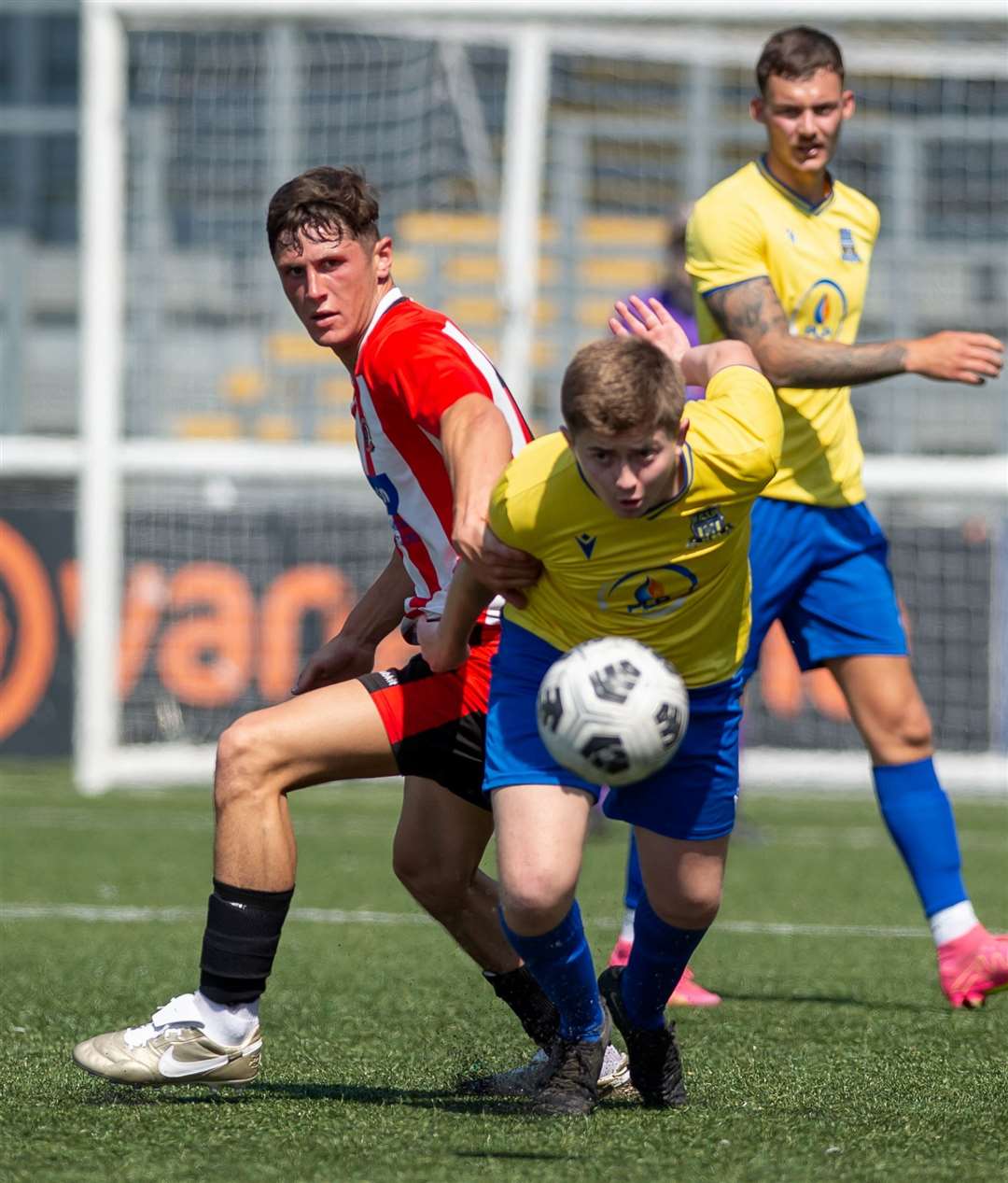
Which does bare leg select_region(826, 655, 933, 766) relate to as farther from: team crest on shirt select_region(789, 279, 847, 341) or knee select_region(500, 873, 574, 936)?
knee select_region(500, 873, 574, 936)

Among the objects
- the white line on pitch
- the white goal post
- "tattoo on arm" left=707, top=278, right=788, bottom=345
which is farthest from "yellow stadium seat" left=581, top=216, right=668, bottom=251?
"tattoo on arm" left=707, top=278, right=788, bottom=345

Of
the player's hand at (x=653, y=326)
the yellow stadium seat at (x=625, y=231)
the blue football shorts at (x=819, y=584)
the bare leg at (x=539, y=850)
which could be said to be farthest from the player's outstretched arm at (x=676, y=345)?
the yellow stadium seat at (x=625, y=231)

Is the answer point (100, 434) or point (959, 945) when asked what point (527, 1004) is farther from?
point (100, 434)

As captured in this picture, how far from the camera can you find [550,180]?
1309cm

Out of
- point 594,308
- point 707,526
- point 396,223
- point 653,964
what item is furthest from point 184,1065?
point 594,308

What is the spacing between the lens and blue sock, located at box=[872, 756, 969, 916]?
16.1 feet

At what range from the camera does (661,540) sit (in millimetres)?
3639

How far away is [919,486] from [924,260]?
370 centimetres

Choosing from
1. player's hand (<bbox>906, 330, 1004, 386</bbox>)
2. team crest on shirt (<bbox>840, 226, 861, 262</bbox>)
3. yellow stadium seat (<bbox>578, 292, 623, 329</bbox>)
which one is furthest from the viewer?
yellow stadium seat (<bbox>578, 292, 623, 329</bbox>)

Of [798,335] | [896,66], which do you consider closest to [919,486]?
[896,66]

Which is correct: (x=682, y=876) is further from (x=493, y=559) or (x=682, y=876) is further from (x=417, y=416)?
(x=417, y=416)

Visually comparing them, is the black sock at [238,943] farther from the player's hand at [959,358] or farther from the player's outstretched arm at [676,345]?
the player's hand at [959,358]

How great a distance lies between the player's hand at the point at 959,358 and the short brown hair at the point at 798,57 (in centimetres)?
83

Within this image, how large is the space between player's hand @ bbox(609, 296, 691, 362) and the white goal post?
18.6 ft
